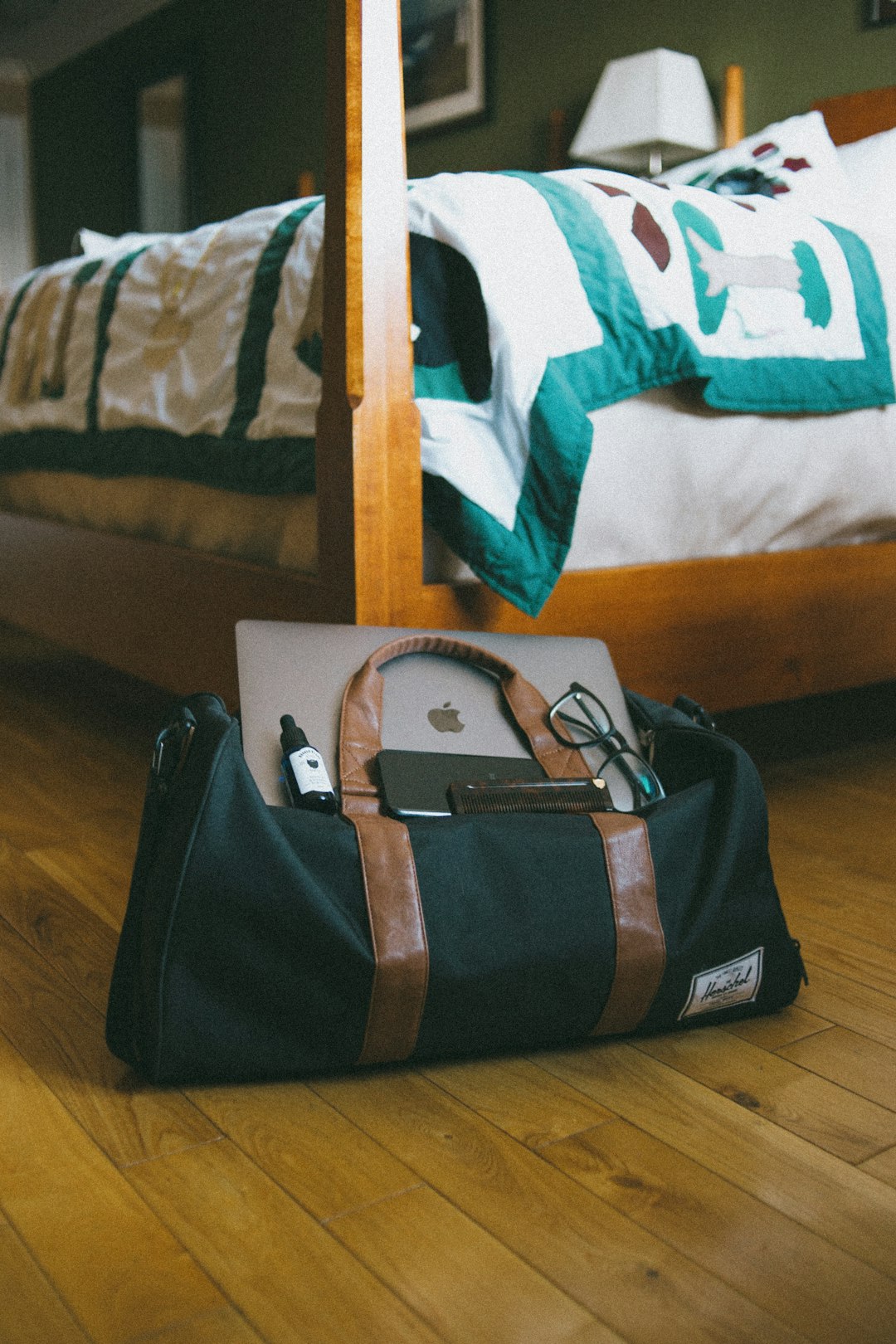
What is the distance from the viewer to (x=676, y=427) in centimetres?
152

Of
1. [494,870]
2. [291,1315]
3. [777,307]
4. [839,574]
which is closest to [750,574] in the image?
[839,574]

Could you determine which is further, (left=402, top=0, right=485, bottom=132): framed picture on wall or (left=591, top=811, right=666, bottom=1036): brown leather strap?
(left=402, top=0, right=485, bottom=132): framed picture on wall

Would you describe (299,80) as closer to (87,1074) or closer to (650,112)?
(650,112)

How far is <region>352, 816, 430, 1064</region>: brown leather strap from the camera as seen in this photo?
34.7 inches

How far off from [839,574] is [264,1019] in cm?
116

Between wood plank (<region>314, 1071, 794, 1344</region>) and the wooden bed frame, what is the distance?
0.56m

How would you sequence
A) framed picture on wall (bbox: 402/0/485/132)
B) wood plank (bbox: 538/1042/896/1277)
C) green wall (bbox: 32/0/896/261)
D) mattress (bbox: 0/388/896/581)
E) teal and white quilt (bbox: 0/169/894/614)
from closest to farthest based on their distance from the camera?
wood plank (bbox: 538/1042/896/1277)
teal and white quilt (bbox: 0/169/894/614)
mattress (bbox: 0/388/896/581)
green wall (bbox: 32/0/896/261)
framed picture on wall (bbox: 402/0/485/132)

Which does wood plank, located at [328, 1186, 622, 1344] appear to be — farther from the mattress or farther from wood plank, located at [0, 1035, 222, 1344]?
the mattress

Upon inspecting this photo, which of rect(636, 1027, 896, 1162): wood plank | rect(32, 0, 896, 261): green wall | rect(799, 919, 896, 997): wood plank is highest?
rect(32, 0, 896, 261): green wall

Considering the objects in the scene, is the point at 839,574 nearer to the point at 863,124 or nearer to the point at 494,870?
the point at 494,870

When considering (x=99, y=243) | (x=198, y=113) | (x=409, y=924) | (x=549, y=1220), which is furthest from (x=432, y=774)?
(x=198, y=113)

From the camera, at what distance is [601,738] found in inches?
43.5

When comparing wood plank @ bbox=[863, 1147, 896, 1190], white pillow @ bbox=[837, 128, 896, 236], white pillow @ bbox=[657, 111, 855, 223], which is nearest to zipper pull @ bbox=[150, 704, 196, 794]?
wood plank @ bbox=[863, 1147, 896, 1190]

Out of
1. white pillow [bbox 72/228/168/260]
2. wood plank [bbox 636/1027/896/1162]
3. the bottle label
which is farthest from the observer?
white pillow [bbox 72/228/168/260]
